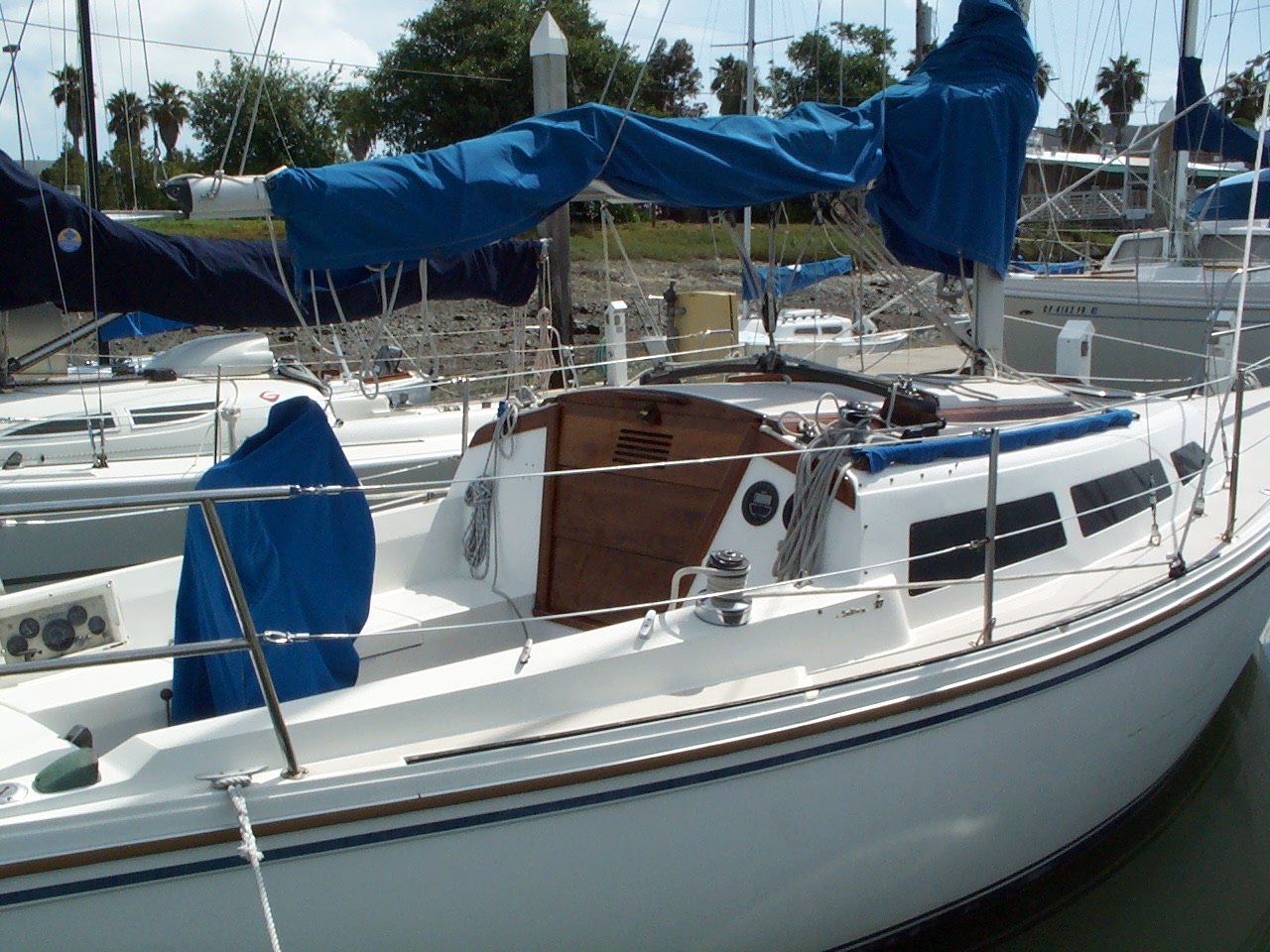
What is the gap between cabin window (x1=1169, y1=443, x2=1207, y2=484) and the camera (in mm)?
4930

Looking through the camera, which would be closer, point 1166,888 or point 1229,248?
point 1166,888

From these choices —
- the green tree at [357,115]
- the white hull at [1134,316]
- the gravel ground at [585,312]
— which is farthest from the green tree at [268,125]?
the white hull at [1134,316]

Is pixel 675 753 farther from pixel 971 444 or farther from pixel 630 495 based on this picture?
pixel 971 444

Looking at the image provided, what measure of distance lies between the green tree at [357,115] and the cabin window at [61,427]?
818 inches

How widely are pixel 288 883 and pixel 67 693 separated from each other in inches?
50.1

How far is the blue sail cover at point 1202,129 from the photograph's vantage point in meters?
9.35

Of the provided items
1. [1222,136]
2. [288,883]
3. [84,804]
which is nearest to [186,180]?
[84,804]

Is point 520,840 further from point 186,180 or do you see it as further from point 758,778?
point 186,180

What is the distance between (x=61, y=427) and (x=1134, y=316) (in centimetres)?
944

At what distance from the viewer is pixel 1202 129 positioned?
30.7 feet

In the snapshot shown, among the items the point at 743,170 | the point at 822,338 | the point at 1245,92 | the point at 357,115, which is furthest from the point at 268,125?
the point at 743,170

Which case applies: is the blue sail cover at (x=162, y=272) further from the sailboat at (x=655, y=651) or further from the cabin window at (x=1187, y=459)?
the cabin window at (x=1187, y=459)

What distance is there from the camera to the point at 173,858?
8.01ft

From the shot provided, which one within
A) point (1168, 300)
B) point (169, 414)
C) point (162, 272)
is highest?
point (162, 272)
